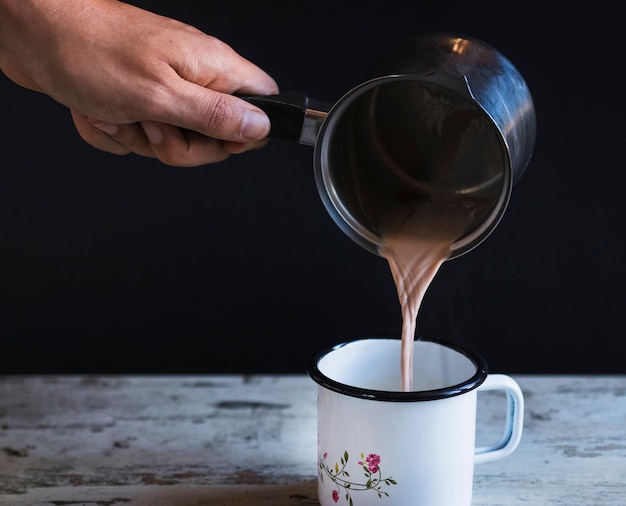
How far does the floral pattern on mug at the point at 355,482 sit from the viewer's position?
0.78 m

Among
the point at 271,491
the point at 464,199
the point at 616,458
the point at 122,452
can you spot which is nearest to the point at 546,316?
the point at 616,458

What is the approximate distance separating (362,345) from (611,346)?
560 mm

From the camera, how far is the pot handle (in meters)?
0.86

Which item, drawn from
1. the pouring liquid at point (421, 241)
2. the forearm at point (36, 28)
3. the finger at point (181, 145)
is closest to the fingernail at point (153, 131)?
the finger at point (181, 145)

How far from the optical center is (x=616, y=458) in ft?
3.29

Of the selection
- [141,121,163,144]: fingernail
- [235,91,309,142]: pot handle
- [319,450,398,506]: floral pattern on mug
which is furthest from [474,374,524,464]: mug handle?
[141,121,163,144]: fingernail

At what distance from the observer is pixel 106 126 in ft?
3.21

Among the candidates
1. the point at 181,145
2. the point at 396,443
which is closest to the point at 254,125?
the point at 181,145

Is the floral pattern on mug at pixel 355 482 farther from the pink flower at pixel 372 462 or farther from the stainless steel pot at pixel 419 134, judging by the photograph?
the stainless steel pot at pixel 419 134

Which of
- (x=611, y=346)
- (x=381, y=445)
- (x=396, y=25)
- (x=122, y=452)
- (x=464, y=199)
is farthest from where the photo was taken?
(x=611, y=346)

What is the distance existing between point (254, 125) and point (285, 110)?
0.13 ft

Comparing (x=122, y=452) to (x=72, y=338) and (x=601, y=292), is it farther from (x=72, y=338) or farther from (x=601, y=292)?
(x=601, y=292)

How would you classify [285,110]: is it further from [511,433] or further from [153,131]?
[511,433]

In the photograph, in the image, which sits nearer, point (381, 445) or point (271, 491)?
point (381, 445)
